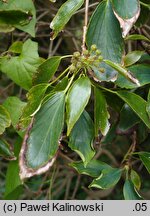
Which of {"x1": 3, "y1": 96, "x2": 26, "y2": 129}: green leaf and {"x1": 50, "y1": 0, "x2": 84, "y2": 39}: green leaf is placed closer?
{"x1": 50, "y1": 0, "x2": 84, "y2": 39}: green leaf

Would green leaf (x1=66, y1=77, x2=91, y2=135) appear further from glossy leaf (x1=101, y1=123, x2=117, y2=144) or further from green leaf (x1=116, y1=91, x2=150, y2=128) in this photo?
glossy leaf (x1=101, y1=123, x2=117, y2=144)

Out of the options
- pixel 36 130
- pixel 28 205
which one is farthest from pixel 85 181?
pixel 36 130

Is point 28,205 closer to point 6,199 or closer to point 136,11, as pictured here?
point 6,199

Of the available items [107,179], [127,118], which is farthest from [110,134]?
[107,179]

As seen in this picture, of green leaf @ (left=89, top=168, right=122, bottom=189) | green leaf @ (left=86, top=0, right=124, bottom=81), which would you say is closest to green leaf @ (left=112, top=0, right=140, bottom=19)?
green leaf @ (left=86, top=0, right=124, bottom=81)

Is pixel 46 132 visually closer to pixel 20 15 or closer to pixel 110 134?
pixel 20 15

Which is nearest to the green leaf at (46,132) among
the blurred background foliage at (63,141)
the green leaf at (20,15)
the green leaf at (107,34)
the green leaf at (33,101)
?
the green leaf at (33,101)
